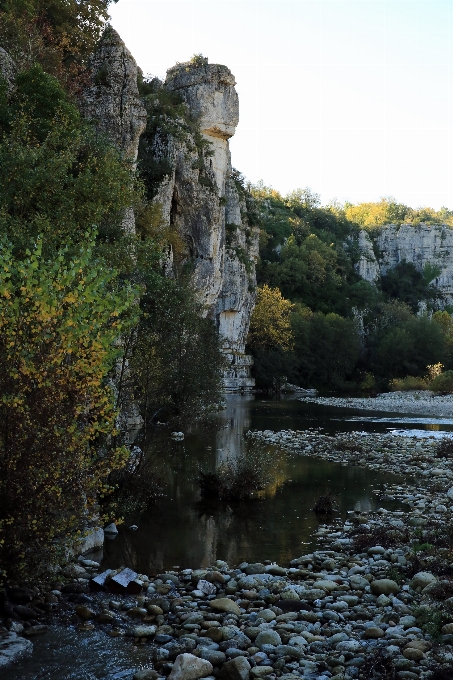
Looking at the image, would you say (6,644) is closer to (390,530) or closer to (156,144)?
(390,530)

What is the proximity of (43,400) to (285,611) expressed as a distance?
4.34 m

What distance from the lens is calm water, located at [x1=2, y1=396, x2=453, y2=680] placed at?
749cm

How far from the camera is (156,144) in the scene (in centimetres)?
4278

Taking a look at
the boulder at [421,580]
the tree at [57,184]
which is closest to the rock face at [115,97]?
the tree at [57,184]

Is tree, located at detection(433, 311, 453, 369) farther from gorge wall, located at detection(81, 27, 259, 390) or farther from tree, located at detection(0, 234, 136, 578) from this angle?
tree, located at detection(0, 234, 136, 578)

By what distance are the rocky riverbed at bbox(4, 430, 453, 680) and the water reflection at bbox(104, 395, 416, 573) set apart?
764 mm

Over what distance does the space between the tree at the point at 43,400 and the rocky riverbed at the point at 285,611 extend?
1.23 meters

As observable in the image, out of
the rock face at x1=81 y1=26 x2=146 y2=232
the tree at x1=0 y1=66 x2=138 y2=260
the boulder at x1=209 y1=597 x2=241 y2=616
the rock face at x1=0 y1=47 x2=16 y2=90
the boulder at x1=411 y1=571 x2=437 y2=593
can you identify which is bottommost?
the boulder at x1=209 y1=597 x2=241 y2=616

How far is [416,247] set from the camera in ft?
426

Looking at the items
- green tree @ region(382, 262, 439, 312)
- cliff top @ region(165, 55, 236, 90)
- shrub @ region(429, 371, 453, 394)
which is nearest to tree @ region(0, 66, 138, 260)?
cliff top @ region(165, 55, 236, 90)

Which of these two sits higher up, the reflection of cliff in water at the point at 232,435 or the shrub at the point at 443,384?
the shrub at the point at 443,384

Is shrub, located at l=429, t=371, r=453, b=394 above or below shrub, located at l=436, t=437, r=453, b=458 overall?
above

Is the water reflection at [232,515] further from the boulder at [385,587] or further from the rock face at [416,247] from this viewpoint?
the rock face at [416,247]

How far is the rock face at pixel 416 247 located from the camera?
126m
